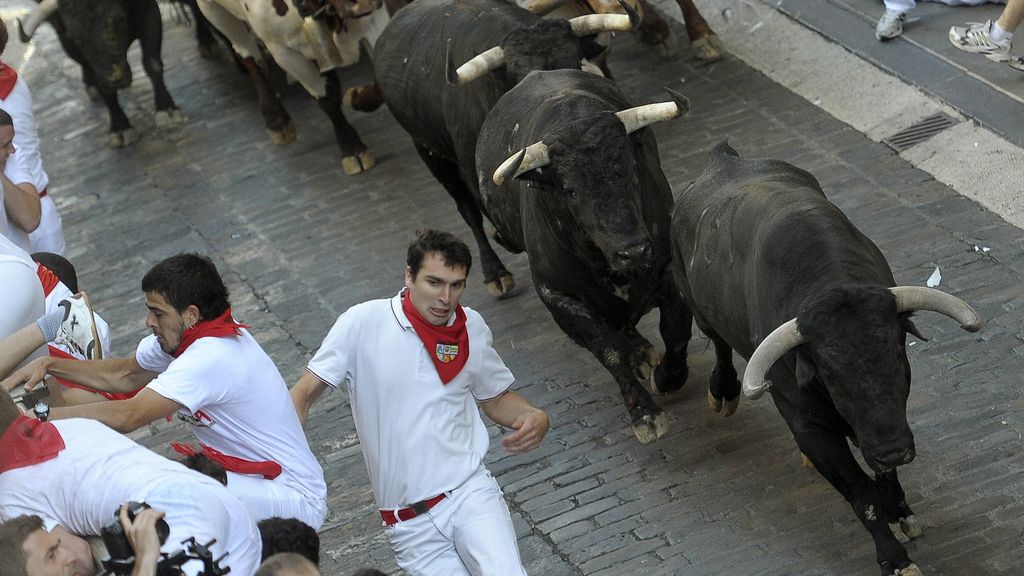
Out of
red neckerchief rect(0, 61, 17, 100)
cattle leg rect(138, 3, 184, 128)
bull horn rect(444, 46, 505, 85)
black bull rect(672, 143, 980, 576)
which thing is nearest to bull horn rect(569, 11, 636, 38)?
bull horn rect(444, 46, 505, 85)

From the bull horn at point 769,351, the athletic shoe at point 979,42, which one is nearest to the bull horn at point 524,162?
the bull horn at point 769,351

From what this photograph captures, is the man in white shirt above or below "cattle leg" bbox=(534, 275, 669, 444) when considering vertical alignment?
above

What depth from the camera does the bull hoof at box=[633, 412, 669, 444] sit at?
788cm

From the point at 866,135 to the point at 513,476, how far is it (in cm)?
414

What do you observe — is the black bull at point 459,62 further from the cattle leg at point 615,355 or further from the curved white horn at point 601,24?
the cattle leg at point 615,355

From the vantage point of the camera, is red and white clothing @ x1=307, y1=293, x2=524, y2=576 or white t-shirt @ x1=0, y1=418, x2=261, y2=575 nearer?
white t-shirt @ x1=0, y1=418, x2=261, y2=575

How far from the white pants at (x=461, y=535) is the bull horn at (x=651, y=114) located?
2.40 m

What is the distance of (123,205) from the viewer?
1272 centimetres

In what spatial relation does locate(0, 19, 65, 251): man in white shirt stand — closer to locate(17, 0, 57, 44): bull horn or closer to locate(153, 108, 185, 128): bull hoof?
locate(17, 0, 57, 44): bull horn

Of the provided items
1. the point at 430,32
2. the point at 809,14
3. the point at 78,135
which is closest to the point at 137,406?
the point at 430,32

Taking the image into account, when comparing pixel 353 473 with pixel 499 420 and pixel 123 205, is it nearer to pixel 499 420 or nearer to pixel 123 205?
pixel 499 420

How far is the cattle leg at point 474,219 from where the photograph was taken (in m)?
9.86

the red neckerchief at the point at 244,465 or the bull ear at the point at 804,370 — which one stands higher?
the red neckerchief at the point at 244,465

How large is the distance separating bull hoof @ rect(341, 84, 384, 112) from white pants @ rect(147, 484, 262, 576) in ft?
A: 24.4
